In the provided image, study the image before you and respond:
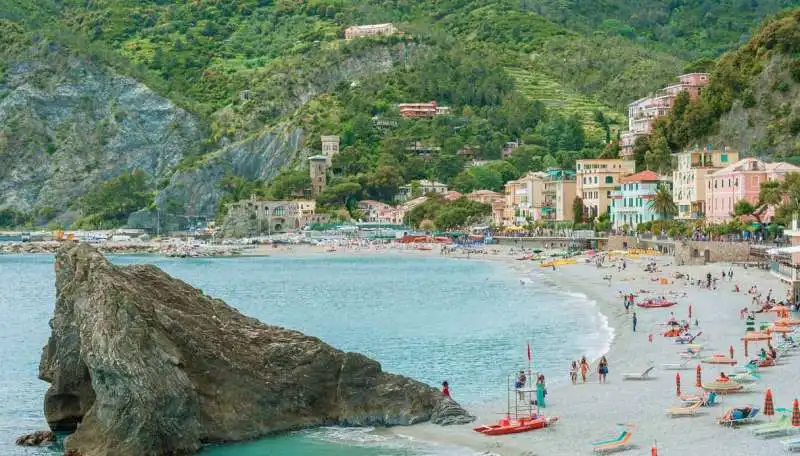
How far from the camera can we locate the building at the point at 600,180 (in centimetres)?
11181

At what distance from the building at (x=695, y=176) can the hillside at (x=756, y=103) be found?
4.10m

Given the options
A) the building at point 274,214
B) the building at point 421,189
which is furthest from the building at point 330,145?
the building at point 421,189

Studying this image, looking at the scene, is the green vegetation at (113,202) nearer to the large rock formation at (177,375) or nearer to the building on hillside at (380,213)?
the building on hillside at (380,213)

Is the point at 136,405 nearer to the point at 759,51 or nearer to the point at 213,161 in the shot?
the point at 759,51

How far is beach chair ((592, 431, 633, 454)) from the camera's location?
24203 millimetres

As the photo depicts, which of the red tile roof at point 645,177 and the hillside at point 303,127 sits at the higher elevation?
the hillside at point 303,127

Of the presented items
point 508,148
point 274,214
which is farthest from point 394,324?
point 508,148

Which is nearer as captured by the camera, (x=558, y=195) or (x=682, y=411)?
(x=682, y=411)

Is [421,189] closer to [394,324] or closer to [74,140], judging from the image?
[74,140]

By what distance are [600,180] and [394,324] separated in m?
62.8

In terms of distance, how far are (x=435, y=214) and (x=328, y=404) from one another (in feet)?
383


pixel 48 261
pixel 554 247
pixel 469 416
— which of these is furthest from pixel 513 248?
pixel 469 416

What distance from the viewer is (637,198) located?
101938 mm

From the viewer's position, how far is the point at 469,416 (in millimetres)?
28078
